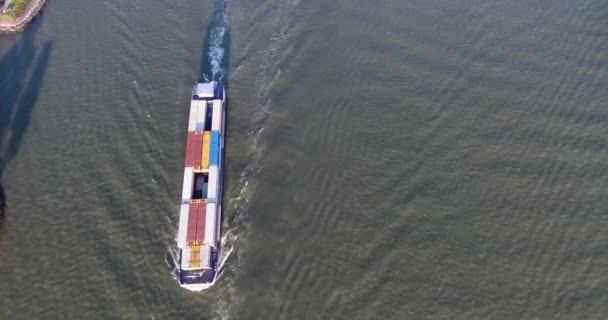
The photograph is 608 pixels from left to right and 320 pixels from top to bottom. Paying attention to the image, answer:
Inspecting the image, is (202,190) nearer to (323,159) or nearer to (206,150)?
(206,150)

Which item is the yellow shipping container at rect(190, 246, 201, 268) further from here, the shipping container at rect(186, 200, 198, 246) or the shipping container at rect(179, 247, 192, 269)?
the shipping container at rect(186, 200, 198, 246)

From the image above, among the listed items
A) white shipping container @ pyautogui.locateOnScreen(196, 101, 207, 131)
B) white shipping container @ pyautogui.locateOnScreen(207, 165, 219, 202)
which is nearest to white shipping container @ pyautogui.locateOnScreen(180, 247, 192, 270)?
white shipping container @ pyautogui.locateOnScreen(207, 165, 219, 202)

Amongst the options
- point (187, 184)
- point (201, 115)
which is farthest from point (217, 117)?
point (187, 184)

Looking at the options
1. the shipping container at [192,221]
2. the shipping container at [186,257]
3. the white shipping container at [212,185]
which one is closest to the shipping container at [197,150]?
the white shipping container at [212,185]

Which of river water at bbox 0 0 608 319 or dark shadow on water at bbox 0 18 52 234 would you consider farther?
dark shadow on water at bbox 0 18 52 234

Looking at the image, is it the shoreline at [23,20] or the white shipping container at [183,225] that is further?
the shoreline at [23,20]

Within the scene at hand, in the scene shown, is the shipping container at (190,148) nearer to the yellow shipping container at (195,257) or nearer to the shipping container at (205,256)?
the yellow shipping container at (195,257)
